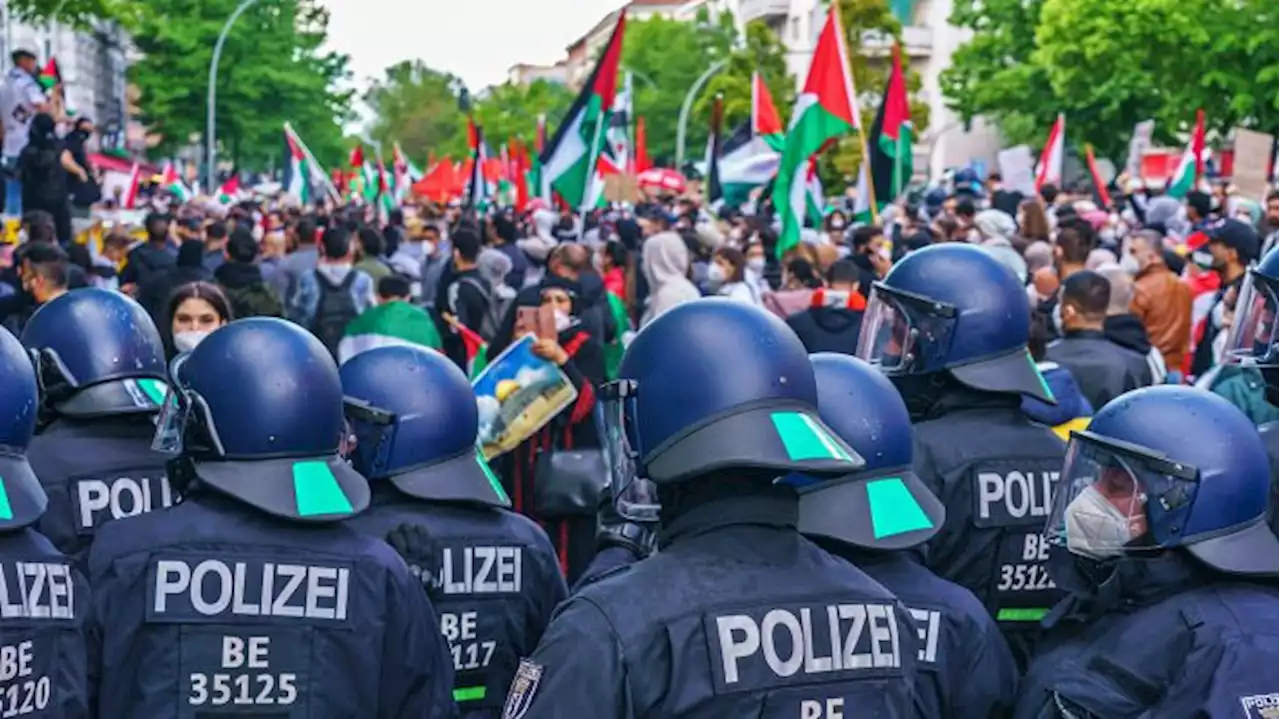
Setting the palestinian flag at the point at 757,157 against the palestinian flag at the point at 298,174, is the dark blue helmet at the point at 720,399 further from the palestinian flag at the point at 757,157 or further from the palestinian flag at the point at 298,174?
the palestinian flag at the point at 298,174

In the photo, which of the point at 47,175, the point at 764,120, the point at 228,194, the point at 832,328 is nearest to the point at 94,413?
the point at 832,328

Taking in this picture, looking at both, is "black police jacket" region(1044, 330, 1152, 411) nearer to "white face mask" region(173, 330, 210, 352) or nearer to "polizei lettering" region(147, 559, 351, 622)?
"white face mask" region(173, 330, 210, 352)

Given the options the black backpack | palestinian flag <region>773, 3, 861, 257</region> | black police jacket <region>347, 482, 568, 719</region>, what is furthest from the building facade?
black police jacket <region>347, 482, 568, 719</region>

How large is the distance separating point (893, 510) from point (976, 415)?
4.38 feet

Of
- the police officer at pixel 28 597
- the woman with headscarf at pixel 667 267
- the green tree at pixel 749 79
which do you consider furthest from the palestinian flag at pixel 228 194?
the police officer at pixel 28 597

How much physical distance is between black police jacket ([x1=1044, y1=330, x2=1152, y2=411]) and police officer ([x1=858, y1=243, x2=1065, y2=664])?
9.56ft

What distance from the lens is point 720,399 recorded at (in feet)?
12.6

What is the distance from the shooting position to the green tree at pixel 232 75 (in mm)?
65062

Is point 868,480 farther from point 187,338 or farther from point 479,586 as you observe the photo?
point 187,338

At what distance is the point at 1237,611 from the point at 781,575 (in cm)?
112

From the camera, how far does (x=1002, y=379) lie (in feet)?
21.5

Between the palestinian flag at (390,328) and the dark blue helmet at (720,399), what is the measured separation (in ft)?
26.0

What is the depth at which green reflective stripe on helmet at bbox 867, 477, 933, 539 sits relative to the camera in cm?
509

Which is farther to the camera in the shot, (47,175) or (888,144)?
(888,144)
